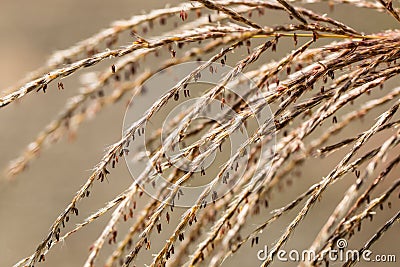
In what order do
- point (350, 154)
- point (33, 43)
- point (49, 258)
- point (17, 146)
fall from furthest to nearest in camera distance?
point (33, 43)
point (17, 146)
point (49, 258)
point (350, 154)

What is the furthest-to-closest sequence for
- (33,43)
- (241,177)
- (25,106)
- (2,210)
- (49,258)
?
(33,43), (25,106), (2,210), (49,258), (241,177)

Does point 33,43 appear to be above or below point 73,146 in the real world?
above

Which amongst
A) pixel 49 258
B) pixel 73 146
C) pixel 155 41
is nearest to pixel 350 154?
pixel 155 41

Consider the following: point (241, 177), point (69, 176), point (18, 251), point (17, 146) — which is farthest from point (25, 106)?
point (241, 177)

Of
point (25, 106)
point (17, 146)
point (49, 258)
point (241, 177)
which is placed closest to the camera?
point (241, 177)

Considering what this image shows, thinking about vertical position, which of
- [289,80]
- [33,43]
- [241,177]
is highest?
[289,80]

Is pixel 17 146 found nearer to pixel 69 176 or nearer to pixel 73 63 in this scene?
pixel 69 176

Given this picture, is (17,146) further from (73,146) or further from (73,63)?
(73,63)

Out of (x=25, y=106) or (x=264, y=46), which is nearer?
(x=264, y=46)

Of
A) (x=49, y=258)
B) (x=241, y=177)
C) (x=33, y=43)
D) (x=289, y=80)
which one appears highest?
(x=289, y=80)
